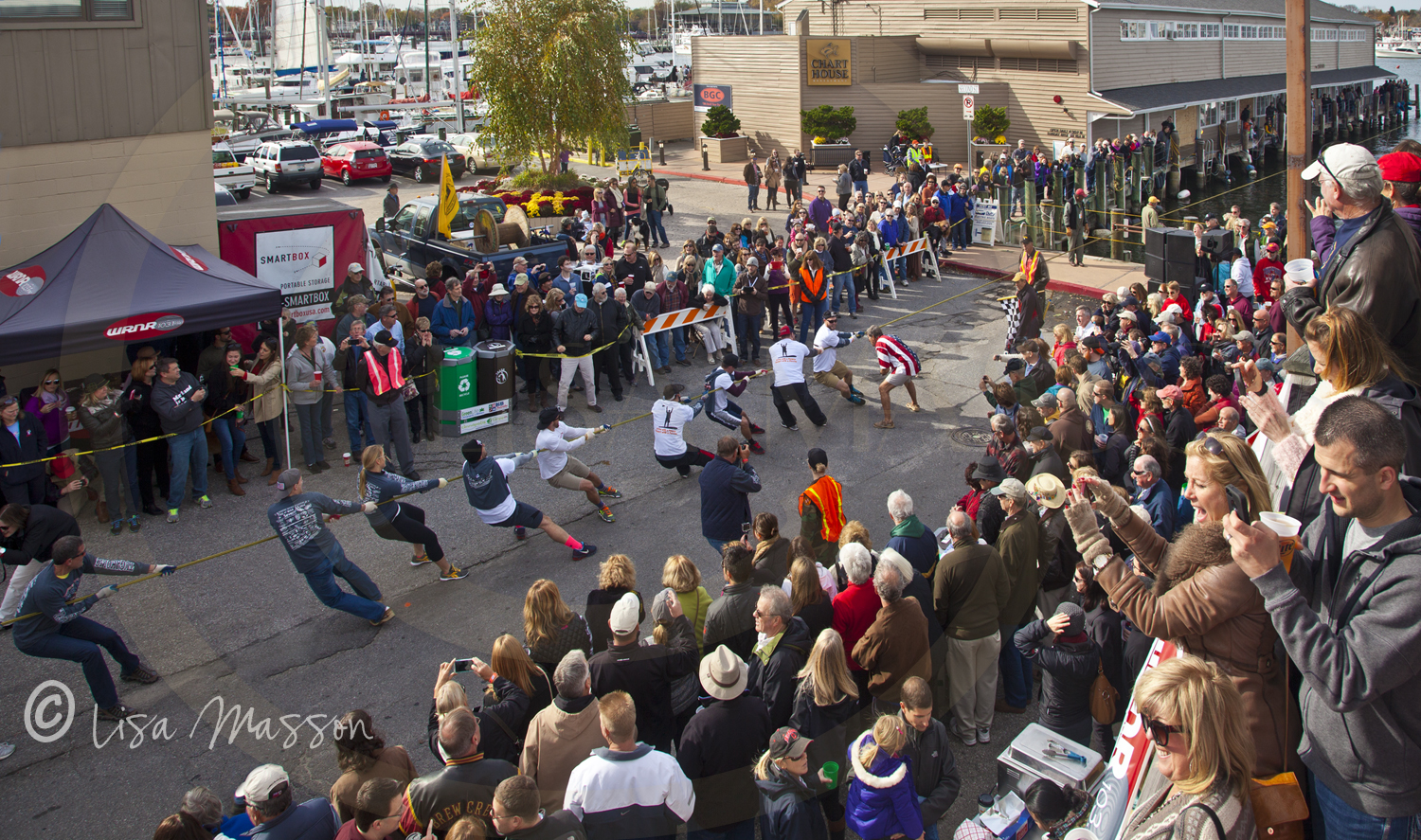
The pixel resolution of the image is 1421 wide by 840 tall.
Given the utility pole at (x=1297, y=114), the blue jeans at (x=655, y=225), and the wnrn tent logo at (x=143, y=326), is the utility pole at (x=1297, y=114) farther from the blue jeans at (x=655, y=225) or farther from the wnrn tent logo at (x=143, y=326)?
the blue jeans at (x=655, y=225)

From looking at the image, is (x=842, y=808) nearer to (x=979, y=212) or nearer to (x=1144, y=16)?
(x=979, y=212)

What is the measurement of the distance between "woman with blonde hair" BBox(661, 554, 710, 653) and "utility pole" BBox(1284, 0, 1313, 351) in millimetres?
5284

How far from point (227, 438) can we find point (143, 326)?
1451 mm

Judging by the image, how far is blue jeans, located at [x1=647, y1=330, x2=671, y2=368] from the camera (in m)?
14.8

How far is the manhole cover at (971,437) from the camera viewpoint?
12344 mm

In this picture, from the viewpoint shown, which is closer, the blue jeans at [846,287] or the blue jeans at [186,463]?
the blue jeans at [186,463]

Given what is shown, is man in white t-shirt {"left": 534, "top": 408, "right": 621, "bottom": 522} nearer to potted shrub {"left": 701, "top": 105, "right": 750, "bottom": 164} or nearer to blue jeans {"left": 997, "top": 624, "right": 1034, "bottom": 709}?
blue jeans {"left": 997, "top": 624, "right": 1034, "bottom": 709}

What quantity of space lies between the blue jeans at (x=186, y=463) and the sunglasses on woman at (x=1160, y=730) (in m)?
9.96

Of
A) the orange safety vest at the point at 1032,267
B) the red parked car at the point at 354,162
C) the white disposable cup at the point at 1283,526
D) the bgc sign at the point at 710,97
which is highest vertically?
the bgc sign at the point at 710,97

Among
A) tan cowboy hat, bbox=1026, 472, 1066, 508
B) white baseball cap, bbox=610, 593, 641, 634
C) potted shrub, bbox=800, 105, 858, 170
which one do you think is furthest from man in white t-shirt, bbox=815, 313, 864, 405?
potted shrub, bbox=800, 105, 858, 170

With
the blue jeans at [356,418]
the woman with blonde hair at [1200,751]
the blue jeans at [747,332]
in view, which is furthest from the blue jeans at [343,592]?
the blue jeans at [747,332]

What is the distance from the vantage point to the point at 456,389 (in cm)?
1253

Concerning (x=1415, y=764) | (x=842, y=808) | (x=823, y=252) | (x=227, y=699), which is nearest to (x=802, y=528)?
(x=842, y=808)

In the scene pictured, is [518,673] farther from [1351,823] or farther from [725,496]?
[1351,823]
